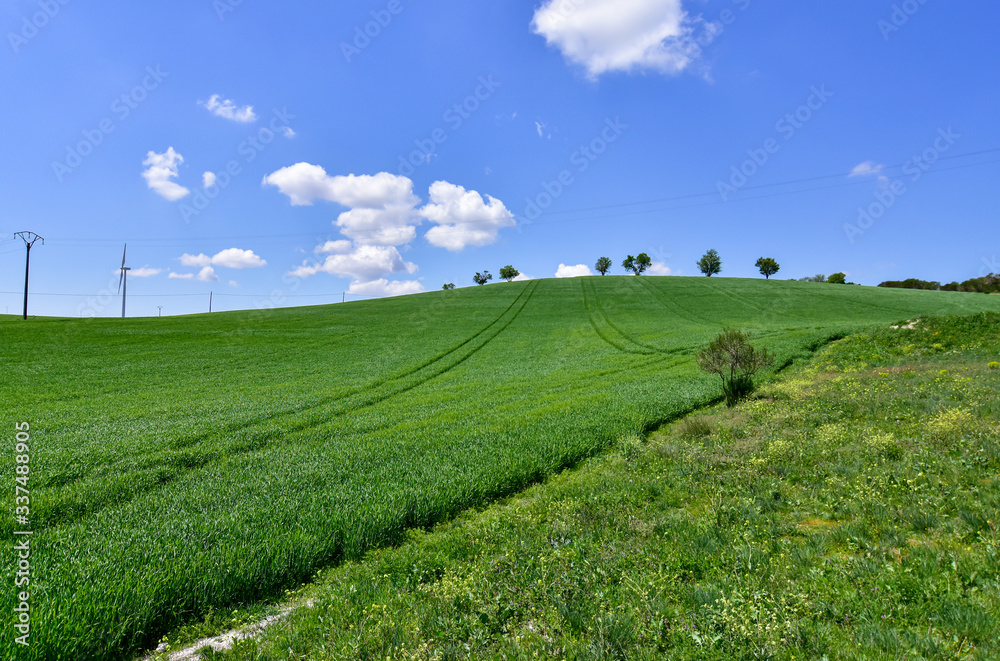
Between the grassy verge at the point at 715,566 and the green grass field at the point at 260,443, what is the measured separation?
1260 millimetres

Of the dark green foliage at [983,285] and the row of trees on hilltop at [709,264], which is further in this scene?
the row of trees on hilltop at [709,264]

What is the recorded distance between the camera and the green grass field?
5730mm

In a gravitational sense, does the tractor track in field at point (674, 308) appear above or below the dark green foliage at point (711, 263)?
below

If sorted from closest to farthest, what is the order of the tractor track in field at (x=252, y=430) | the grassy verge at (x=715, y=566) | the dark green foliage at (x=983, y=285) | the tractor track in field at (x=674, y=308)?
the grassy verge at (x=715, y=566) < the tractor track in field at (x=252, y=430) < the tractor track in field at (x=674, y=308) < the dark green foliage at (x=983, y=285)

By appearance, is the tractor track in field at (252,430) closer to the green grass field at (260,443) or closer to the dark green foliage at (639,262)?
the green grass field at (260,443)

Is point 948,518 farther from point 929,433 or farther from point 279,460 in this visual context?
point 279,460

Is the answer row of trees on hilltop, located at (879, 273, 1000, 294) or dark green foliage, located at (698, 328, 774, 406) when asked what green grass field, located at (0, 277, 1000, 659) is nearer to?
dark green foliage, located at (698, 328, 774, 406)

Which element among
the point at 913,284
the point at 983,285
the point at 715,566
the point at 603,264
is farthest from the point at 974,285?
the point at 715,566

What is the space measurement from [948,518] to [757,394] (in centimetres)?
1104

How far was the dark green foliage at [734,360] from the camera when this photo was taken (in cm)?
1638

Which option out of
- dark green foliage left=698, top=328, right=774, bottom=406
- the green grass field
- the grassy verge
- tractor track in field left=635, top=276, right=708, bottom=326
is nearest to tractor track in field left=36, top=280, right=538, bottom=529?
the green grass field

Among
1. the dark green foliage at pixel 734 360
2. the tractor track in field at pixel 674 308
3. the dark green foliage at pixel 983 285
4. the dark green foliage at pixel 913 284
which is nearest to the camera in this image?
the dark green foliage at pixel 734 360

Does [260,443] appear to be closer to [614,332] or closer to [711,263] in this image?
[614,332]

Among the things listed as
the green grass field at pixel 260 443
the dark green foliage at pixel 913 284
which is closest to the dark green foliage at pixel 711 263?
the dark green foliage at pixel 913 284
